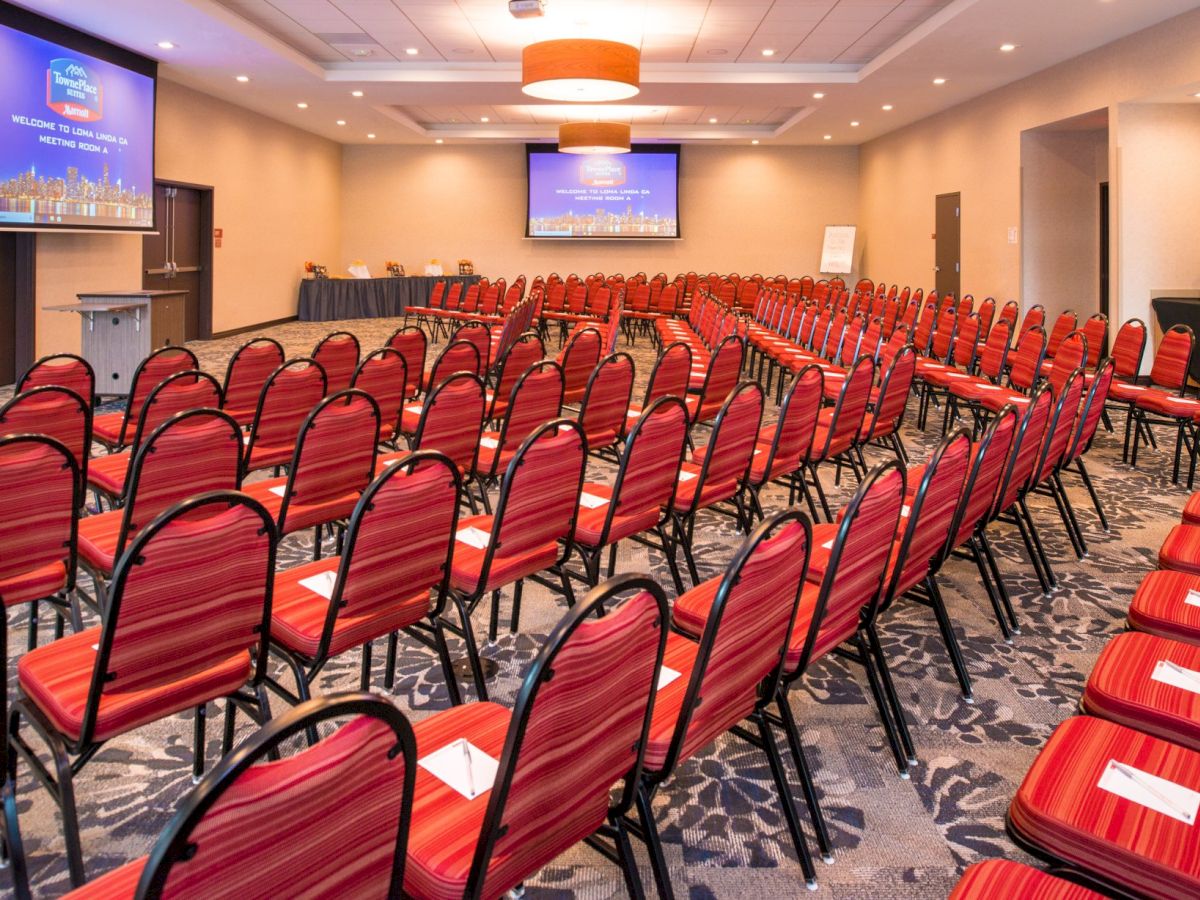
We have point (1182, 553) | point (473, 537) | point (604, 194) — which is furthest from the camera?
point (604, 194)

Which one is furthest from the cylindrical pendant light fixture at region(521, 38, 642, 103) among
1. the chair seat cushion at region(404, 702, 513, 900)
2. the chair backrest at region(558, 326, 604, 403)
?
the chair seat cushion at region(404, 702, 513, 900)

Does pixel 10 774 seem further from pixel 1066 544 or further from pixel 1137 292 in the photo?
pixel 1137 292

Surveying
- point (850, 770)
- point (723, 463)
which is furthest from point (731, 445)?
point (850, 770)

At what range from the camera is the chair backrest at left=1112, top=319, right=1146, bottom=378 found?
7.73m

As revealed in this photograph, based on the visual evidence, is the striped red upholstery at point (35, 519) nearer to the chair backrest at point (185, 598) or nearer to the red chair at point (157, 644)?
the red chair at point (157, 644)

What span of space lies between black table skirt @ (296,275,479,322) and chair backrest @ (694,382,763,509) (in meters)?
16.6

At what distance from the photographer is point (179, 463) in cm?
337

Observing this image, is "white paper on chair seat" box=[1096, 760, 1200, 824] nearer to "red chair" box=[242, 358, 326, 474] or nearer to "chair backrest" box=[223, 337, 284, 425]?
"red chair" box=[242, 358, 326, 474]

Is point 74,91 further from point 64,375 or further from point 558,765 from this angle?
point 558,765

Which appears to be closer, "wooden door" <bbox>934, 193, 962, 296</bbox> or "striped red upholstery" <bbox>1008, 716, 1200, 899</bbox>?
"striped red upholstery" <bbox>1008, 716, 1200, 899</bbox>

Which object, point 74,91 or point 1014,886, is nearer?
point 1014,886

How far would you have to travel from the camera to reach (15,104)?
9.90 meters

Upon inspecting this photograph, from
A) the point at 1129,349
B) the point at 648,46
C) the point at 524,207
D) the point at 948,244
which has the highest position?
the point at 648,46

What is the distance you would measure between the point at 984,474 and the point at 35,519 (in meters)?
3.34
